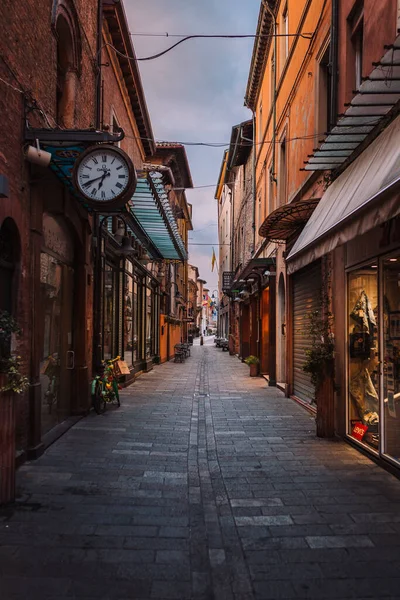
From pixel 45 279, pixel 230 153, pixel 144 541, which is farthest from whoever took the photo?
pixel 230 153

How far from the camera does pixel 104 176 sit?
734cm

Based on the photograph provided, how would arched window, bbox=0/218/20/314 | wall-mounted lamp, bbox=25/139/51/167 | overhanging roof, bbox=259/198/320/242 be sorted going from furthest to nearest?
overhanging roof, bbox=259/198/320/242 → wall-mounted lamp, bbox=25/139/51/167 → arched window, bbox=0/218/20/314

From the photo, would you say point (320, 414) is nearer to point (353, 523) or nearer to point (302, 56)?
point (353, 523)

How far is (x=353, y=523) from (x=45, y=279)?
18.1 ft

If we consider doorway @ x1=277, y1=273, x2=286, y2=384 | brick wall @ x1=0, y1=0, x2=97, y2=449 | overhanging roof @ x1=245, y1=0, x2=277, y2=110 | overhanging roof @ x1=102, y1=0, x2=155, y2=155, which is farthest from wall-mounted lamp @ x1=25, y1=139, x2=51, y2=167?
overhanging roof @ x1=245, y1=0, x2=277, y2=110

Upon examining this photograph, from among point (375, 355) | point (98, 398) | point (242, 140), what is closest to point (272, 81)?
point (242, 140)

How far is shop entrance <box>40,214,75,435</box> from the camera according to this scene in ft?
25.4

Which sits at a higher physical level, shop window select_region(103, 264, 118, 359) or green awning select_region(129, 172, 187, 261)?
green awning select_region(129, 172, 187, 261)

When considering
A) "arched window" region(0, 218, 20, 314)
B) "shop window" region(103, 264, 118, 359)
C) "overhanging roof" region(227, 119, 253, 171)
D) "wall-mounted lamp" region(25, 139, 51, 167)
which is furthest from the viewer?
"overhanging roof" region(227, 119, 253, 171)

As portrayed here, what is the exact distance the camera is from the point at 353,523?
4.48 m

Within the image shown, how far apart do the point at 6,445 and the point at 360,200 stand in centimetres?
439

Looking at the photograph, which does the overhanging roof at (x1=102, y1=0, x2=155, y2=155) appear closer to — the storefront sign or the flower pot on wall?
the storefront sign

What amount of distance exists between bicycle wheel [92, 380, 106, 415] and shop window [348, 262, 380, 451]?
16.0 feet

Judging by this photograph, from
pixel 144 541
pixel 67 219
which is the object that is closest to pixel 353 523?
pixel 144 541
